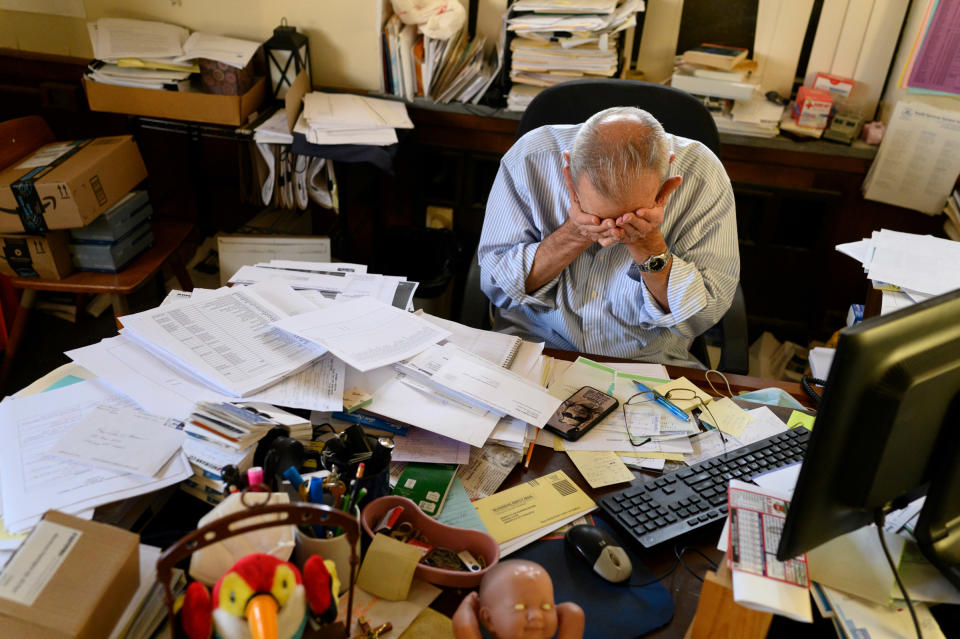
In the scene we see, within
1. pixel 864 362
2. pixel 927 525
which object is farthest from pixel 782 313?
pixel 864 362

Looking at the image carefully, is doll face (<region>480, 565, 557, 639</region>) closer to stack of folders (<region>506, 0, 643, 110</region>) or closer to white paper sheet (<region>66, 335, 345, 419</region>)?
white paper sheet (<region>66, 335, 345, 419</region>)

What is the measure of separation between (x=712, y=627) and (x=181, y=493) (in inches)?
28.9

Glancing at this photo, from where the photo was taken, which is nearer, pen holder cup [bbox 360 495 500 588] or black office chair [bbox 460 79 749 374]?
pen holder cup [bbox 360 495 500 588]

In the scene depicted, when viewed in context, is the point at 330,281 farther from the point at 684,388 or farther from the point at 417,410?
the point at 684,388

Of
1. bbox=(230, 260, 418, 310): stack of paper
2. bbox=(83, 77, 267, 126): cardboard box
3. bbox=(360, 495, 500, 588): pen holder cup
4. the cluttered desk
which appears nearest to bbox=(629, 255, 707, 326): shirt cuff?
the cluttered desk

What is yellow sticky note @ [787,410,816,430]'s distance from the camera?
1.30 meters

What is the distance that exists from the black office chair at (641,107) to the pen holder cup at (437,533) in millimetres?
700

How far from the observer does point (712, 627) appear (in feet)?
2.85

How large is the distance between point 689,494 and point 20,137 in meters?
2.30

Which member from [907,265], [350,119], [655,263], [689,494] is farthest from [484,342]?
[350,119]

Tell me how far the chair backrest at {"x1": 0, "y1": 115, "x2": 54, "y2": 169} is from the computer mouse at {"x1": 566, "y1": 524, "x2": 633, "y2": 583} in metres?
2.12

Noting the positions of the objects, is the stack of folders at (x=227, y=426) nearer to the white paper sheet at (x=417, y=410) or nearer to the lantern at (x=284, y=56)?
the white paper sheet at (x=417, y=410)

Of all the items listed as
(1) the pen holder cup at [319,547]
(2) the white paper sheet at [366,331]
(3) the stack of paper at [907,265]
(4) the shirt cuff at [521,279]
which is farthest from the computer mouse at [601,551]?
(3) the stack of paper at [907,265]

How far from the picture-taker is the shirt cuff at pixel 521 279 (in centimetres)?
161
